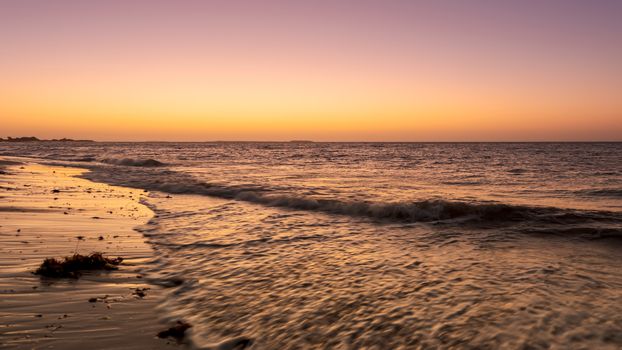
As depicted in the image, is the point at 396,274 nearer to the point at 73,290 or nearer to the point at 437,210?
the point at 73,290

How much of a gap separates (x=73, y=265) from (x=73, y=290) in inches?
38.6

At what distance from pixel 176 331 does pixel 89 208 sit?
36.4ft

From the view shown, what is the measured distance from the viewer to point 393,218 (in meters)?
14.0

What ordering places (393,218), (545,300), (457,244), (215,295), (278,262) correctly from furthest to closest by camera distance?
(393,218) → (457,244) → (278,262) → (215,295) → (545,300)

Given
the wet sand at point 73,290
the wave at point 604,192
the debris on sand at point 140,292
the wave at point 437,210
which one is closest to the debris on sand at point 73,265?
the wet sand at point 73,290

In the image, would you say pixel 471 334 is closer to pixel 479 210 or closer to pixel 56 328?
pixel 56 328

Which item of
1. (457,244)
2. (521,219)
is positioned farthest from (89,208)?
(521,219)

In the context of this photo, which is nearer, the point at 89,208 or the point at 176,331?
the point at 176,331

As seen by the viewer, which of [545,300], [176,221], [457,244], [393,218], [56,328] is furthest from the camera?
[393,218]

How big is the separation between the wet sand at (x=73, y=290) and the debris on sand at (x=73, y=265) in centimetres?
15

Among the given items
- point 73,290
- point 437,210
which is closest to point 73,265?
point 73,290

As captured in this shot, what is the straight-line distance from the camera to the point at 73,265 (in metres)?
7.21

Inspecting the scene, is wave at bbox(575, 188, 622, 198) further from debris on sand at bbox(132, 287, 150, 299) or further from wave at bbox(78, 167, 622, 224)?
debris on sand at bbox(132, 287, 150, 299)

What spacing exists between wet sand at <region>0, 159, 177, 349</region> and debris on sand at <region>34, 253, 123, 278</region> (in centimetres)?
15
